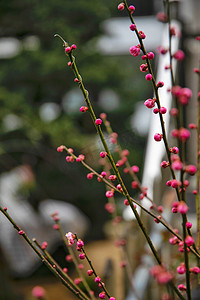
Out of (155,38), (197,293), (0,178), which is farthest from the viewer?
(155,38)

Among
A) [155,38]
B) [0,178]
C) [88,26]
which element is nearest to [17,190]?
[0,178]

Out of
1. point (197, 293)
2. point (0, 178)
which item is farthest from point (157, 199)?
point (0, 178)

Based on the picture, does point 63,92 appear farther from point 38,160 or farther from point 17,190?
point 17,190

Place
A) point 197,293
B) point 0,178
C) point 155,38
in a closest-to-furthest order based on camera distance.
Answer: point 197,293 → point 0,178 → point 155,38

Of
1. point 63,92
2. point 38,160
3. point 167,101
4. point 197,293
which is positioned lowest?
point 38,160

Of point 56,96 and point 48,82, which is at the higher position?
point 48,82

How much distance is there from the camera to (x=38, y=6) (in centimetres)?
252

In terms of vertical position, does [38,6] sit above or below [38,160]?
above

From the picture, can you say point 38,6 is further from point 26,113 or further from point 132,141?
point 132,141

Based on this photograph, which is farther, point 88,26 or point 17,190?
point 88,26

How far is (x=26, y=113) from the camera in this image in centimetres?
256

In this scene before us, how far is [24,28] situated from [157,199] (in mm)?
1851

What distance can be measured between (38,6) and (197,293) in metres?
2.20

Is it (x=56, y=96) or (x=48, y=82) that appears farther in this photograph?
(x=56, y=96)
